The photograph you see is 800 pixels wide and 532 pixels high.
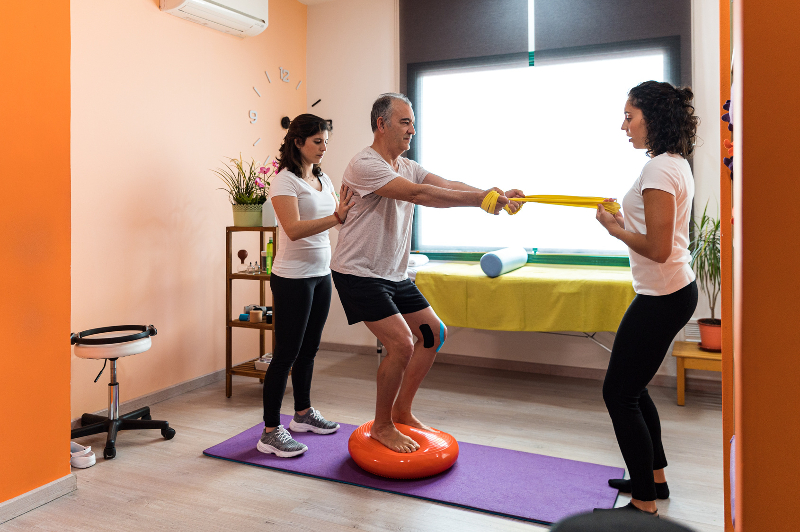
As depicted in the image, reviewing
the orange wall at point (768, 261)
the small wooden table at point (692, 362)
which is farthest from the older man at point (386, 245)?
the small wooden table at point (692, 362)

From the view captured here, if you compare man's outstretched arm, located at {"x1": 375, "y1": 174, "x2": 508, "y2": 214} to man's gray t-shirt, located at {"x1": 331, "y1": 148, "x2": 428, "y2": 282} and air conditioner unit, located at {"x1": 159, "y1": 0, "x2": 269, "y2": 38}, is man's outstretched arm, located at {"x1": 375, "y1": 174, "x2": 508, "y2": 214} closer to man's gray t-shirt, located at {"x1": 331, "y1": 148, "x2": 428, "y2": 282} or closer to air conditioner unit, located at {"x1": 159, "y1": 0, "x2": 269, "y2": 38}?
man's gray t-shirt, located at {"x1": 331, "y1": 148, "x2": 428, "y2": 282}

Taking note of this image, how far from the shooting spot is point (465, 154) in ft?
14.1

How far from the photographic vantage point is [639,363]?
6.21ft

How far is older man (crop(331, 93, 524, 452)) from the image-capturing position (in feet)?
7.53

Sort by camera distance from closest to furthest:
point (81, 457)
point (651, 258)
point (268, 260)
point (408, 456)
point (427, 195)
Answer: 1. point (651, 258)
2. point (427, 195)
3. point (408, 456)
4. point (81, 457)
5. point (268, 260)

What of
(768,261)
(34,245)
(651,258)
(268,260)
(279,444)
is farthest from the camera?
(268,260)

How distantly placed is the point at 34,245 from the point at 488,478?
1.90 m

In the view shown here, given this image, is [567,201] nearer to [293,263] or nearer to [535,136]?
[293,263]

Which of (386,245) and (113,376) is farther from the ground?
(386,245)

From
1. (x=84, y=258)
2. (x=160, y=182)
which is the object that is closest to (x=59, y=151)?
(x=84, y=258)

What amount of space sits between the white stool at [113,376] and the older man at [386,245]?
1.04 m

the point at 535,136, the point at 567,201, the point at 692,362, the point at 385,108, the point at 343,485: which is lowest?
the point at 343,485

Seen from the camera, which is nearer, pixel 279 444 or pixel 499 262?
pixel 279 444

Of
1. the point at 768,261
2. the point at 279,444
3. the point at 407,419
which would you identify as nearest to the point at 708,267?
the point at 407,419
